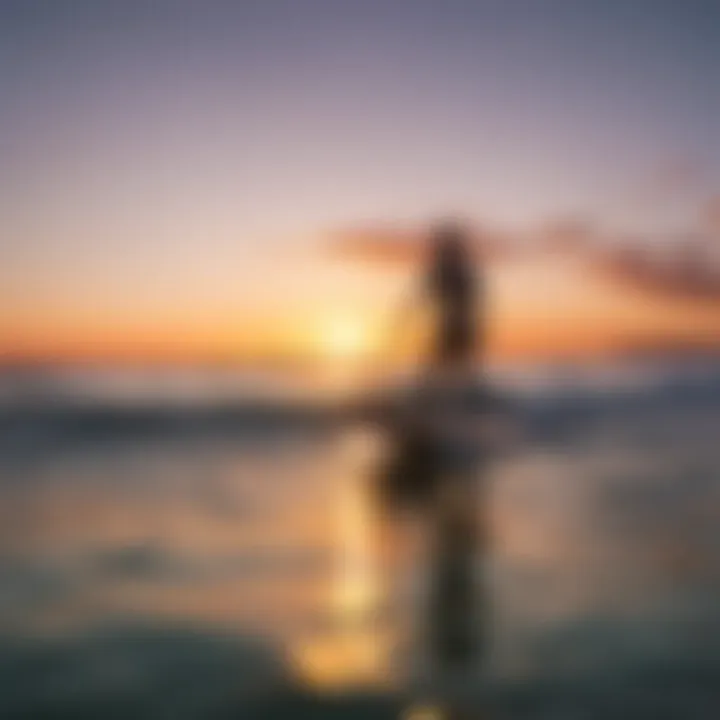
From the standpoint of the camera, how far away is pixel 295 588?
2.10m

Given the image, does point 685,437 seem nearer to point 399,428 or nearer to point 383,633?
point 399,428

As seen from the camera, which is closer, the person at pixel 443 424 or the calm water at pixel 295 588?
the calm water at pixel 295 588

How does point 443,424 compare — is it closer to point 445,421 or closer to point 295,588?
point 445,421

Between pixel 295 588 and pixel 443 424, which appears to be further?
pixel 443 424

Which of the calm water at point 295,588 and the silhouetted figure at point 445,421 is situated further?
the silhouetted figure at point 445,421

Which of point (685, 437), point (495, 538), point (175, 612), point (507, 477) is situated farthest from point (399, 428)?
point (685, 437)

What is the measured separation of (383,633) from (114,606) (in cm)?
70

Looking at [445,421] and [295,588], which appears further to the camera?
[445,421]

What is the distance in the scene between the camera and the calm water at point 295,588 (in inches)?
60.3

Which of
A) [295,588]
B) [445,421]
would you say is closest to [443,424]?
[445,421]

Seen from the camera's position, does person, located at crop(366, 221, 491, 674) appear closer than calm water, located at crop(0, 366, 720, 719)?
No

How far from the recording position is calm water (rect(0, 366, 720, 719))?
1.53 meters

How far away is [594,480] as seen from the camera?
358 cm

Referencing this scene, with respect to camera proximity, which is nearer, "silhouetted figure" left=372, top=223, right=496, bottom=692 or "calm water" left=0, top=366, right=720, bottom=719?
"calm water" left=0, top=366, right=720, bottom=719
